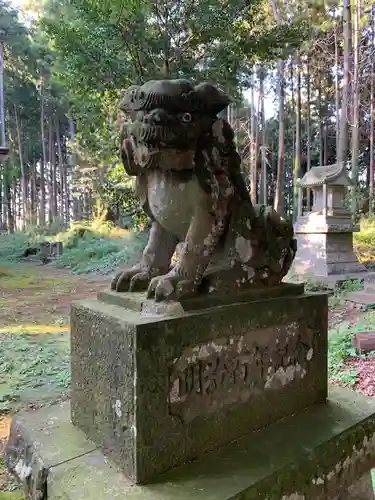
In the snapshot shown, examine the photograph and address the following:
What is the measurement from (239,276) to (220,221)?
0.23m

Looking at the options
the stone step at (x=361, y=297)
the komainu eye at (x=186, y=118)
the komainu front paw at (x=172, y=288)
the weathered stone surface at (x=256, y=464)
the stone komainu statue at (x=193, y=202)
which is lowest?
the stone step at (x=361, y=297)

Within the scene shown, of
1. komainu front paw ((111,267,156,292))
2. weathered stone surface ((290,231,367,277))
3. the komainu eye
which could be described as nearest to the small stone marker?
komainu front paw ((111,267,156,292))

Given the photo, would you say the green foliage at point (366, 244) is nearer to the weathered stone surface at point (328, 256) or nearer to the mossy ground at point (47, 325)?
the mossy ground at point (47, 325)

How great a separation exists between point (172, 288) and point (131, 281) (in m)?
0.29

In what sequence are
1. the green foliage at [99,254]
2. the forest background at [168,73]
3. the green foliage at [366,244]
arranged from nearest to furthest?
the forest background at [168,73]
the green foliage at [366,244]
the green foliage at [99,254]

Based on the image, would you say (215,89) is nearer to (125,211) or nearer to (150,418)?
(150,418)

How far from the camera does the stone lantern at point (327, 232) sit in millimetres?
7949

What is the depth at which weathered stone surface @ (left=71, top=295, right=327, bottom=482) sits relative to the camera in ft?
4.29

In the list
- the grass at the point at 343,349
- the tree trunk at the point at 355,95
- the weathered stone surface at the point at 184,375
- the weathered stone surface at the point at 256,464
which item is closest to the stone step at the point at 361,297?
the grass at the point at 343,349

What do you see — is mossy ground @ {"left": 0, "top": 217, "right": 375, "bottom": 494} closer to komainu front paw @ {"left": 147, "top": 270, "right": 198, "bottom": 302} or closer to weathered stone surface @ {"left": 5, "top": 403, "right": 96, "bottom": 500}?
weathered stone surface @ {"left": 5, "top": 403, "right": 96, "bottom": 500}

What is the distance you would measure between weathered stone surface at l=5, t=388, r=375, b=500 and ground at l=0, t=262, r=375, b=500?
37 centimetres

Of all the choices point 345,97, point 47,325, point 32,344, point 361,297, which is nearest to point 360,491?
point 32,344

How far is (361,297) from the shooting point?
6078 millimetres

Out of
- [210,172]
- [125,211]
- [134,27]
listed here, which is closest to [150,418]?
[210,172]
